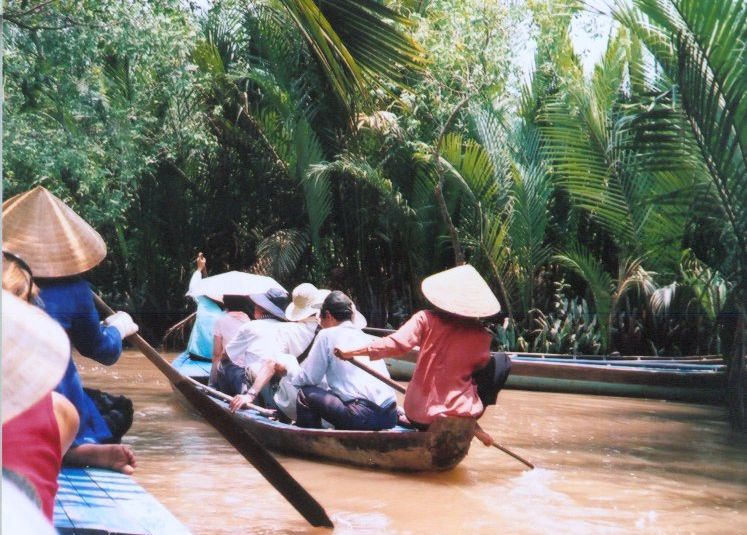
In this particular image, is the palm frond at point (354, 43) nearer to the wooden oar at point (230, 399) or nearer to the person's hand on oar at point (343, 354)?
the person's hand on oar at point (343, 354)

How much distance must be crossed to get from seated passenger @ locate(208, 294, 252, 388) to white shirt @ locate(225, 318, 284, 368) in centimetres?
68

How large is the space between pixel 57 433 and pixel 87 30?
8.32 meters

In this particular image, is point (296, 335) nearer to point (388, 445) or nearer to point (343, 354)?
point (388, 445)

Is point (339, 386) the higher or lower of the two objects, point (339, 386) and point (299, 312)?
the lower

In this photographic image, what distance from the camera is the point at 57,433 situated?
6.44 ft

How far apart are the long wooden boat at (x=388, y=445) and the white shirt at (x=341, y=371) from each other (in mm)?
256

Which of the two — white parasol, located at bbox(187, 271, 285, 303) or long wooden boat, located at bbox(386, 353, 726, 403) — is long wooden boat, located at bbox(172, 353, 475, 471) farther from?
long wooden boat, located at bbox(386, 353, 726, 403)

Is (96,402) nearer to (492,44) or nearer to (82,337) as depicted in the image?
(82,337)

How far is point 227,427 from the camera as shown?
4578 mm

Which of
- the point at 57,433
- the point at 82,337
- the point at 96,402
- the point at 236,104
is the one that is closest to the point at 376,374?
the point at 96,402

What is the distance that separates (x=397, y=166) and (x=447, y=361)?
8.39 meters

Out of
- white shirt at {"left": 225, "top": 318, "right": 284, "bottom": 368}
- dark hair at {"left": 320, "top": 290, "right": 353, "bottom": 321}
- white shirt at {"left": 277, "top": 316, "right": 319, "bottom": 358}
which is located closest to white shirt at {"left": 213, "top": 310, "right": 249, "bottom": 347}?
white shirt at {"left": 225, "top": 318, "right": 284, "bottom": 368}

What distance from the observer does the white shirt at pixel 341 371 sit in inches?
249

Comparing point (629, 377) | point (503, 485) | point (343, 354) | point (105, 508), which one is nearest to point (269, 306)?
point (343, 354)
